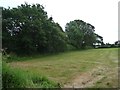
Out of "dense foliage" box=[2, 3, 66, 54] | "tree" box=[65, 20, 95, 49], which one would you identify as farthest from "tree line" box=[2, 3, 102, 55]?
"tree" box=[65, 20, 95, 49]

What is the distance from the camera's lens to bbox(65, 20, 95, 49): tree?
5970 cm

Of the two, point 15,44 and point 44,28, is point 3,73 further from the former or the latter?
point 44,28

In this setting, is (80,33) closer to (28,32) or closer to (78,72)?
(28,32)

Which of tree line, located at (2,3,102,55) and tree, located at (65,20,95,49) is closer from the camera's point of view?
tree line, located at (2,3,102,55)

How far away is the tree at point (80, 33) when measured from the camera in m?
59.7

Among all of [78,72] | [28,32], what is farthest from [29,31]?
[78,72]

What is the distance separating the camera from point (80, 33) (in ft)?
Result: 200

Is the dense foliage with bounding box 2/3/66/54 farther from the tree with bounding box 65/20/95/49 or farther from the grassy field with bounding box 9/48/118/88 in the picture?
the tree with bounding box 65/20/95/49

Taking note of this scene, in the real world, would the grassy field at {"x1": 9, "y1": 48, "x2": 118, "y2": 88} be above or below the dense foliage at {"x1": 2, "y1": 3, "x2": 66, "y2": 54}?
below

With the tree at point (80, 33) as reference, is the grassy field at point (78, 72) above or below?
below

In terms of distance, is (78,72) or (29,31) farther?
(29,31)

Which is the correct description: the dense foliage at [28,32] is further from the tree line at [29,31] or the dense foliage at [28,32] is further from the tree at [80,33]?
the tree at [80,33]

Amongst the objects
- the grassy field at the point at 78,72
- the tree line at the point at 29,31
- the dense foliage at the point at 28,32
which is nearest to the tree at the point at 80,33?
the tree line at the point at 29,31

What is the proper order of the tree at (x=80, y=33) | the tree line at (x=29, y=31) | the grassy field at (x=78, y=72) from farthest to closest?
the tree at (x=80, y=33) < the tree line at (x=29, y=31) < the grassy field at (x=78, y=72)
